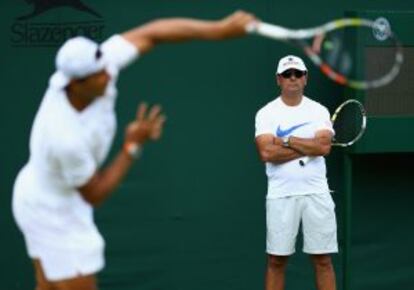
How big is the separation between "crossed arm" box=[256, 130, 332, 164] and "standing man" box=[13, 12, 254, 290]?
176 centimetres

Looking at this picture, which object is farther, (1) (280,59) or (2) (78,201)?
(1) (280,59)

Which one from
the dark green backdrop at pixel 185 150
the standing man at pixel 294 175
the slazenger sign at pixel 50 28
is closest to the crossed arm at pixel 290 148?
the standing man at pixel 294 175

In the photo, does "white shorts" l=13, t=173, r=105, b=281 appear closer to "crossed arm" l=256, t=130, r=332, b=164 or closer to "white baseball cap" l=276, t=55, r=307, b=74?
"crossed arm" l=256, t=130, r=332, b=164

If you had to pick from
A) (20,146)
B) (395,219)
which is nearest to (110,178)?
(20,146)

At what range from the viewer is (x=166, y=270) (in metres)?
6.66

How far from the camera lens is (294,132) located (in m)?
6.17

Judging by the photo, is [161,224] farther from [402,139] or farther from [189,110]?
[402,139]

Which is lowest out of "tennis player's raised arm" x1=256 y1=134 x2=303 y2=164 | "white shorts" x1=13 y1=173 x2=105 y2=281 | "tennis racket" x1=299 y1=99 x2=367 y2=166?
"white shorts" x1=13 y1=173 x2=105 y2=281

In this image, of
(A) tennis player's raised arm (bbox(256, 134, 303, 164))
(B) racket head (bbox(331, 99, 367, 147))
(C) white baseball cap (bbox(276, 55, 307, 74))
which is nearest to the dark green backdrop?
(B) racket head (bbox(331, 99, 367, 147))

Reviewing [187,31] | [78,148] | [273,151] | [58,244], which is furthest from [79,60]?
[273,151]

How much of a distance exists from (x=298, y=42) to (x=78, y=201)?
1121 millimetres

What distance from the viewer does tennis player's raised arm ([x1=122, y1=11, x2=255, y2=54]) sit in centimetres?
426

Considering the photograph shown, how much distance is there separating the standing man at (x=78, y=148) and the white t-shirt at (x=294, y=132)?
1.83 m

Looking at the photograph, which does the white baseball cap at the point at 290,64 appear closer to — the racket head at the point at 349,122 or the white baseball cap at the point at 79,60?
the racket head at the point at 349,122
